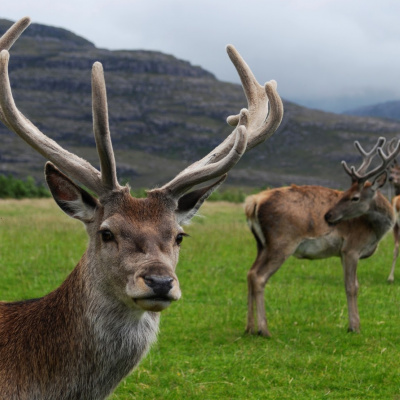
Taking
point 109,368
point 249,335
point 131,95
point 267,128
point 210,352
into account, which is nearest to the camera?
point 109,368

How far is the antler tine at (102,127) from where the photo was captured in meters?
3.67

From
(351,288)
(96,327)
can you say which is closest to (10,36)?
(96,327)

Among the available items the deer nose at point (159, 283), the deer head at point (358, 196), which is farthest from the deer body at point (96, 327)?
the deer head at point (358, 196)

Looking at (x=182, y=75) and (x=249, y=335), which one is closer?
(x=249, y=335)

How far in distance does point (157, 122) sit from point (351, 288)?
15425 centimetres

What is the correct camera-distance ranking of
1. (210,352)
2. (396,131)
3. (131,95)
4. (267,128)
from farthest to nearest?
(131,95), (396,131), (210,352), (267,128)

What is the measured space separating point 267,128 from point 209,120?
15853 cm

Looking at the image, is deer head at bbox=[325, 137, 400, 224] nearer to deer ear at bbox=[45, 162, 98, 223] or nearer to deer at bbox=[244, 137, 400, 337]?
deer at bbox=[244, 137, 400, 337]

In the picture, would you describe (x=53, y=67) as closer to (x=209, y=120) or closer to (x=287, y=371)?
(x=209, y=120)

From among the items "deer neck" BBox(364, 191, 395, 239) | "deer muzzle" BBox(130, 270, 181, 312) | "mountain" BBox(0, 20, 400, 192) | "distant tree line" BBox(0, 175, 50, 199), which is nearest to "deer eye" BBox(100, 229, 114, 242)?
"deer muzzle" BBox(130, 270, 181, 312)

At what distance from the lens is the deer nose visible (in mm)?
3291

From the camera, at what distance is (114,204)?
3887mm

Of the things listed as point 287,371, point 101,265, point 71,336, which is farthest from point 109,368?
point 287,371

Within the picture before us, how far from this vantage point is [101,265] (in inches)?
150
